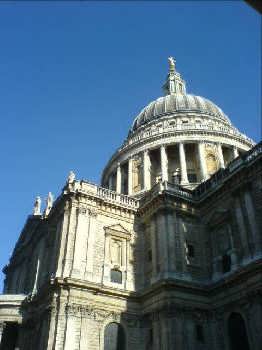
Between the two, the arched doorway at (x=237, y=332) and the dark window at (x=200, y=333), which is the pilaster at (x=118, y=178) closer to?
the dark window at (x=200, y=333)

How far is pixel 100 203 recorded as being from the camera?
28078 mm

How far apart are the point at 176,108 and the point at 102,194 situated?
2209 centimetres

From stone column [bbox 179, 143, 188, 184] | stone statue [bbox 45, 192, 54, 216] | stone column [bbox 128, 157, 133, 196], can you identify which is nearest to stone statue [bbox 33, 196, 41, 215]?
stone statue [bbox 45, 192, 54, 216]

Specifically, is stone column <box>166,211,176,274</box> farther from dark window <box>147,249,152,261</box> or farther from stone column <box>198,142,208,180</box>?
stone column <box>198,142,208,180</box>

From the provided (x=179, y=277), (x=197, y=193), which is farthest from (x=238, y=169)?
(x=179, y=277)

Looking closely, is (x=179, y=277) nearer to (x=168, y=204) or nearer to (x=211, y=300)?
(x=211, y=300)

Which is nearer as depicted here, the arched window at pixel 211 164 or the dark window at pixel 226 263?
the dark window at pixel 226 263

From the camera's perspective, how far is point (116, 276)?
2619cm

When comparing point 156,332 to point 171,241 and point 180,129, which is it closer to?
point 171,241

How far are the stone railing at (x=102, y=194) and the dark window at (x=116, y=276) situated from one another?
503 cm

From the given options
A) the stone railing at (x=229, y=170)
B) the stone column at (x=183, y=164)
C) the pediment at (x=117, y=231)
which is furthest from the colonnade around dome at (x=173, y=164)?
the pediment at (x=117, y=231)

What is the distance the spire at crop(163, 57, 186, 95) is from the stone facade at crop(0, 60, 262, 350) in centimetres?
2832

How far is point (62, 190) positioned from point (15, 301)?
26.5 feet

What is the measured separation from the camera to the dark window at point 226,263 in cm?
2491
